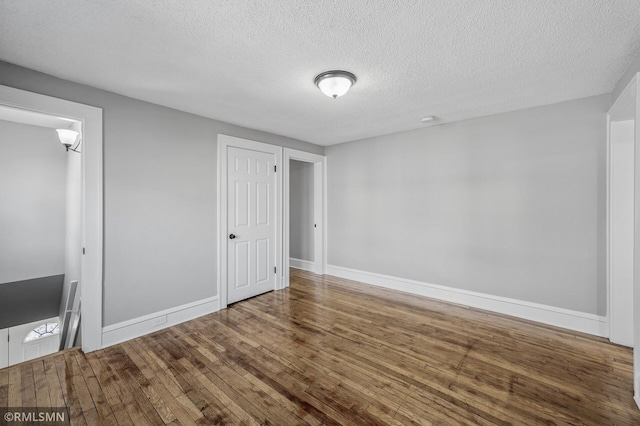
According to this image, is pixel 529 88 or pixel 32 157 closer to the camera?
pixel 529 88

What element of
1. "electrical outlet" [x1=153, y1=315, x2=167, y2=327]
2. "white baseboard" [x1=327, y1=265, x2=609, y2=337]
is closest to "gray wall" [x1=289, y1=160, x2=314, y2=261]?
"white baseboard" [x1=327, y1=265, x2=609, y2=337]

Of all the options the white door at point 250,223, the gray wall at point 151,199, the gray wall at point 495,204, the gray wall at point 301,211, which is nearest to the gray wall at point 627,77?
the gray wall at point 495,204

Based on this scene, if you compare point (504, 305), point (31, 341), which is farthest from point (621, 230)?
point (31, 341)

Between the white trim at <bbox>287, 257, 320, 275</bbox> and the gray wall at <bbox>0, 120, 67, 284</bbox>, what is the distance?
422 cm

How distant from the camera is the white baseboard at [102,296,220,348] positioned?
2.58 metres

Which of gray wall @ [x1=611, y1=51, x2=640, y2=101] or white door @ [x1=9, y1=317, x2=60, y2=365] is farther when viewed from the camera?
white door @ [x1=9, y1=317, x2=60, y2=365]

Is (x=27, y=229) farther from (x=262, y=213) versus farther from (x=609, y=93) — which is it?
(x=609, y=93)

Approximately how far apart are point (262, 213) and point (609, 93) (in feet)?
14.4

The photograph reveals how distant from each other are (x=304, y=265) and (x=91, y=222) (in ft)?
12.6

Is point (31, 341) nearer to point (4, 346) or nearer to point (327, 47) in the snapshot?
point (4, 346)

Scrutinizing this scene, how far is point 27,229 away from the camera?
4.15 meters

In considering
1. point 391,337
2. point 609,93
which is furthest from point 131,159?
point 609,93

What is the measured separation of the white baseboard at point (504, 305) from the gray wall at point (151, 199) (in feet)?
9.22

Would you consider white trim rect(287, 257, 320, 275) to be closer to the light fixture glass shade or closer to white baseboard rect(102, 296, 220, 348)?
white baseboard rect(102, 296, 220, 348)
